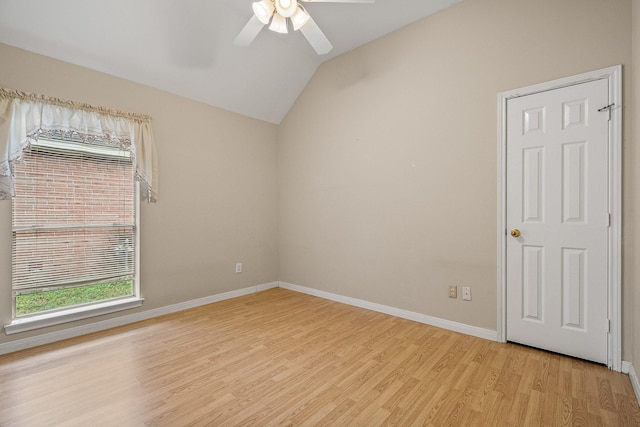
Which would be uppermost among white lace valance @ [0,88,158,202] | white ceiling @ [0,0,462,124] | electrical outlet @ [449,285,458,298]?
white ceiling @ [0,0,462,124]

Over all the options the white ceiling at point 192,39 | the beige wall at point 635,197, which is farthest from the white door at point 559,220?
the white ceiling at point 192,39

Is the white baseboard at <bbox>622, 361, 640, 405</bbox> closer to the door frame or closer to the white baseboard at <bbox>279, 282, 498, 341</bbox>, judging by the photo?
the door frame

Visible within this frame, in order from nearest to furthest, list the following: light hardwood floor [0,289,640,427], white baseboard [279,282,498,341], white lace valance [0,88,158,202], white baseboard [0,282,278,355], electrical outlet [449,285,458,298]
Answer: light hardwood floor [0,289,640,427] → white lace valance [0,88,158,202] → white baseboard [0,282,278,355] → white baseboard [279,282,498,341] → electrical outlet [449,285,458,298]

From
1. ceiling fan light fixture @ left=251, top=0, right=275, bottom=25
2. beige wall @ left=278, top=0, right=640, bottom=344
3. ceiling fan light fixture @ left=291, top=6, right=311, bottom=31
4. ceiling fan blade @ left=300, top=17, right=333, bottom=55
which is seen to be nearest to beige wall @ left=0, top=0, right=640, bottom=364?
beige wall @ left=278, top=0, right=640, bottom=344

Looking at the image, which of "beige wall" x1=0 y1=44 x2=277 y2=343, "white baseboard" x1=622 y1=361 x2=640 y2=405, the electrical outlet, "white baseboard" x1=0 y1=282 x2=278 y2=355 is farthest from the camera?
the electrical outlet

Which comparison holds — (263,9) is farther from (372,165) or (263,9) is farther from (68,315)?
(68,315)

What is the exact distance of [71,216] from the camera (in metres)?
2.77

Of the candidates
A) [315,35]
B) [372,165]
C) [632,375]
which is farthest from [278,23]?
[632,375]

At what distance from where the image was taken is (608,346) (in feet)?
7.08

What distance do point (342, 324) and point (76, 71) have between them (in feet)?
11.5

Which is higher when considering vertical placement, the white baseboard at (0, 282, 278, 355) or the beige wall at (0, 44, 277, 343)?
the beige wall at (0, 44, 277, 343)

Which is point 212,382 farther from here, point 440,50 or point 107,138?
point 440,50

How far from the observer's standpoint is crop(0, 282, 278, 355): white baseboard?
246cm

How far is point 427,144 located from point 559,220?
1.31 m
